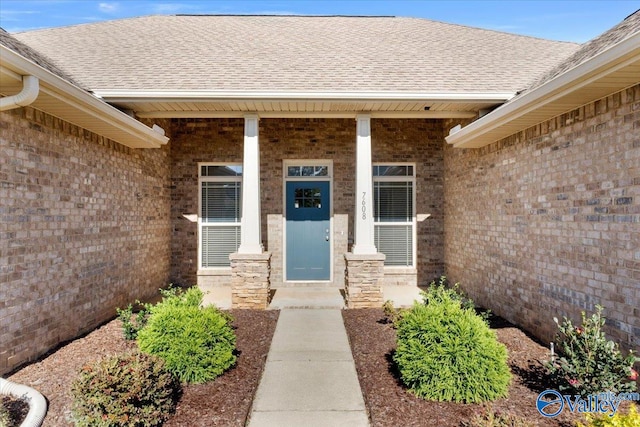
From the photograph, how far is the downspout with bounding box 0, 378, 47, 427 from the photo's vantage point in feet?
9.92

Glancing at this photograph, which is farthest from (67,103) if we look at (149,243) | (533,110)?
(533,110)

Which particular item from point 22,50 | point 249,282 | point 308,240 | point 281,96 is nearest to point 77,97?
point 22,50

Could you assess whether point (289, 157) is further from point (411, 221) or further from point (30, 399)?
point (30, 399)

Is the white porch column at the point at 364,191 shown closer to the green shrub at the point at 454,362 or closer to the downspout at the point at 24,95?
the green shrub at the point at 454,362

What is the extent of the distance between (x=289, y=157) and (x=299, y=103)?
1.95 metres

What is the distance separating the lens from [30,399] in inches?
132

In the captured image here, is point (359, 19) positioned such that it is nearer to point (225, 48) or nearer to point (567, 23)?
point (225, 48)

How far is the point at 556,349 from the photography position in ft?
15.5

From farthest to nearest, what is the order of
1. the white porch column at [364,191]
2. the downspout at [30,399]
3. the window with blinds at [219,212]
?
the window with blinds at [219,212], the white porch column at [364,191], the downspout at [30,399]

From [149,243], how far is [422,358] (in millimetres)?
5882

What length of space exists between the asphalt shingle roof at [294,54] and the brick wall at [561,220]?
68.0 inches

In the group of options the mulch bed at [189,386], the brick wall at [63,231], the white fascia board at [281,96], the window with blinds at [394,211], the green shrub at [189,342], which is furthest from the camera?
the window with blinds at [394,211]

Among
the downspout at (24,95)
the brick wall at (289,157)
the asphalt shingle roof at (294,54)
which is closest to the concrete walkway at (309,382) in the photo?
the brick wall at (289,157)

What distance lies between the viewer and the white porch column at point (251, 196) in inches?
271
